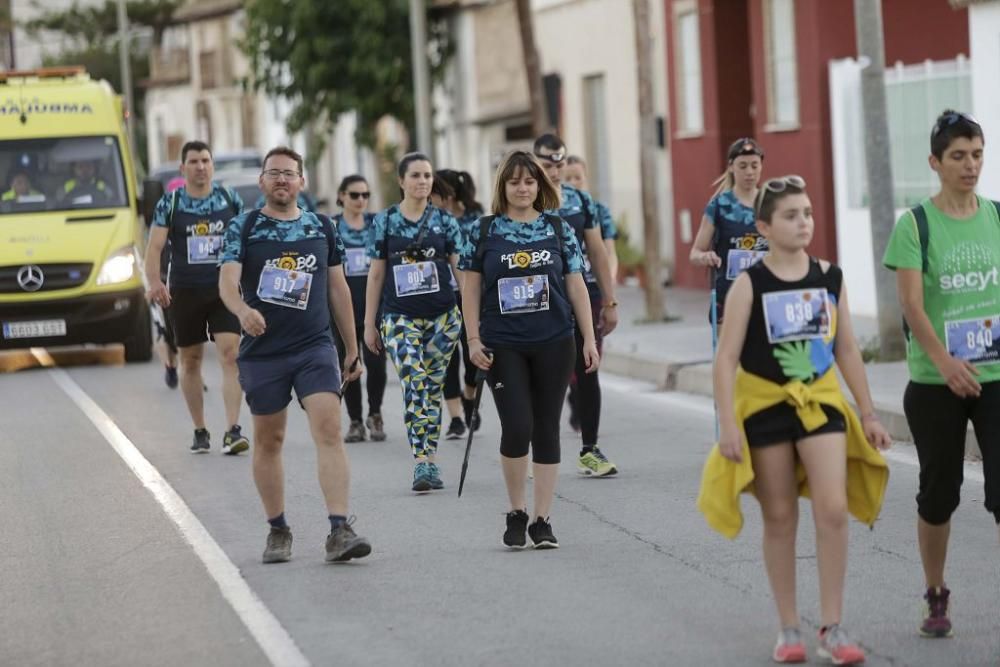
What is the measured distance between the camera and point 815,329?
656 cm

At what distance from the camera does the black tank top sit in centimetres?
654

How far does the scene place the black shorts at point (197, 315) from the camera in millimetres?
12835

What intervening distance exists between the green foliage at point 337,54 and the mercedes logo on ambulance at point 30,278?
17868 millimetres

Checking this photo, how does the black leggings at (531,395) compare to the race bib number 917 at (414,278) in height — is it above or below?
below

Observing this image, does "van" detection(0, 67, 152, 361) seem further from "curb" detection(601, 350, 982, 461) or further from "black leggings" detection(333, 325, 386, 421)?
"black leggings" detection(333, 325, 386, 421)

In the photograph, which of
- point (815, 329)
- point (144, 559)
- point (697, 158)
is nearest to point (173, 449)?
point (144, 559)

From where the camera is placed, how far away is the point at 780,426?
650 centimetres

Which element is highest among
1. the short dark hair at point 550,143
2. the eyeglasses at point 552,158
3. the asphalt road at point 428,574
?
the short dark hair at point 550,143

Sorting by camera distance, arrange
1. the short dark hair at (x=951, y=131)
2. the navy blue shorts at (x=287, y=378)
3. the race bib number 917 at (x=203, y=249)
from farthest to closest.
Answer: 1. the race bib number 917 at (x=203, y=249)
2. the navy blue shorts at (x=287, y=378)
3. the short dark hair at (x=951, y=131)

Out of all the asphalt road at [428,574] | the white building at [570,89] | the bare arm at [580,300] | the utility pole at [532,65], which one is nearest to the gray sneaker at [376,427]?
the asphalt road at [428,574]

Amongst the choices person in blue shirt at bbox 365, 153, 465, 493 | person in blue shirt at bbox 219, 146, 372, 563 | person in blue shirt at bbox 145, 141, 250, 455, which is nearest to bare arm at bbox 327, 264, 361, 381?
person in blue shirt at bbox 219, 146, 372, 563

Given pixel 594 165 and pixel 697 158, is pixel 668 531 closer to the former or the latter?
pixel 697 158

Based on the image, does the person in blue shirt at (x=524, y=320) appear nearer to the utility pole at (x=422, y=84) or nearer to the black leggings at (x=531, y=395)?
the black leggings at (x=531, y=395)

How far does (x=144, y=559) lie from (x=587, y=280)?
11.7ft
